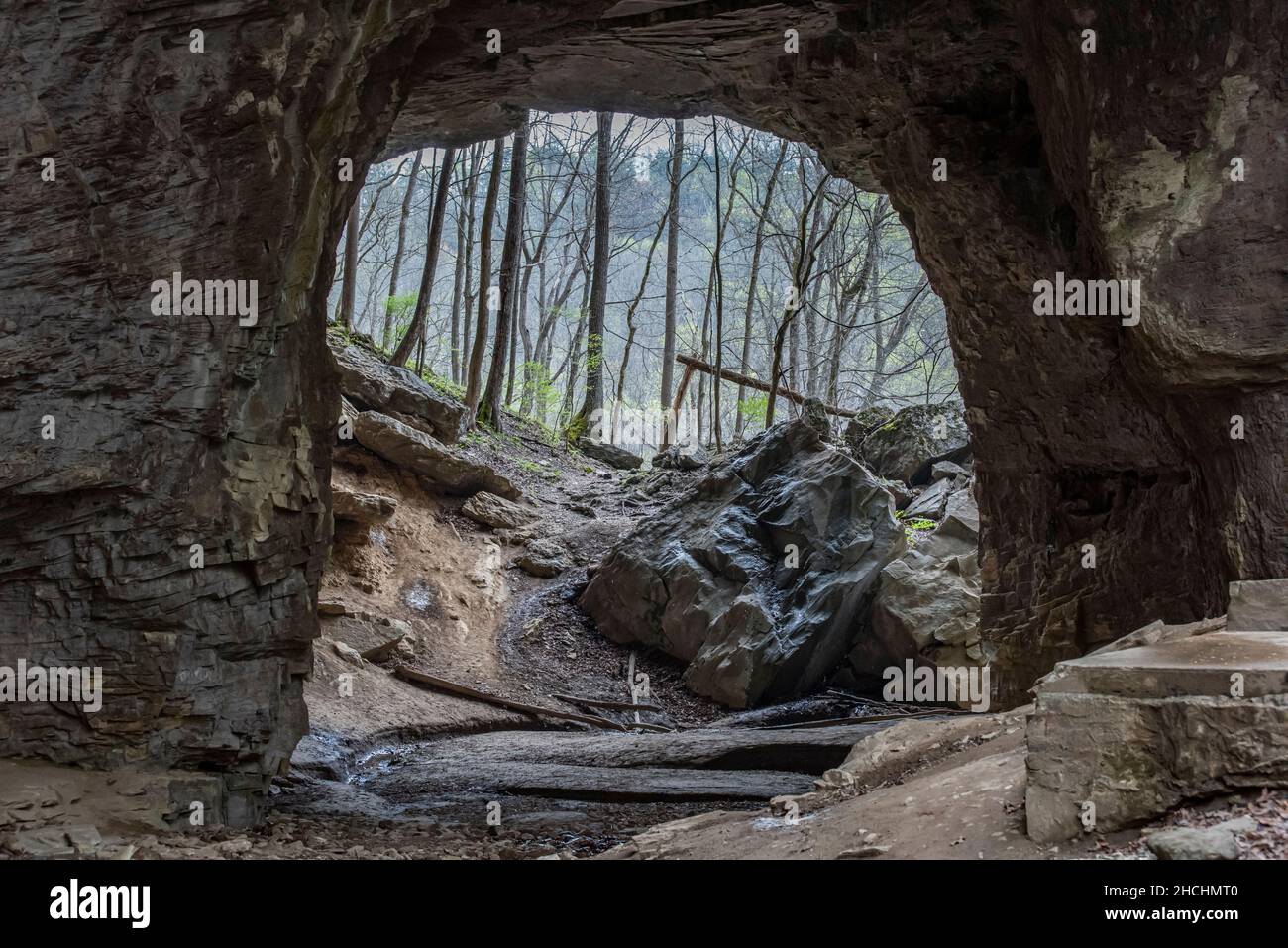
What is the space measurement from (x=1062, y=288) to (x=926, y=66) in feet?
7.88

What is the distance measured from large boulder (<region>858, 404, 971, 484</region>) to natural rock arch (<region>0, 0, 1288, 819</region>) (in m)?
8.28

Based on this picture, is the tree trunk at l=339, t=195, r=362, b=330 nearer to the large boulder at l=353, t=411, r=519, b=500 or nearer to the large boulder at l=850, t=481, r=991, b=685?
the large boulder at l=353, t=411, r=519, b=500

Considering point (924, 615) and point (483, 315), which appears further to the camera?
point (483, 315)

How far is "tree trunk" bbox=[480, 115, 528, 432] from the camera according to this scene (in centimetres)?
1906

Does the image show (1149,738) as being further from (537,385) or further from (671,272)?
(537,385)

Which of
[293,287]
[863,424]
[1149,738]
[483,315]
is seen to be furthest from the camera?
[863,424]

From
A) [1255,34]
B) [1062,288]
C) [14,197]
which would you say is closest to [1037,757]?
[1255,34]

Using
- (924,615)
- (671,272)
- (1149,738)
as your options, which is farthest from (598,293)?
(1149,738)

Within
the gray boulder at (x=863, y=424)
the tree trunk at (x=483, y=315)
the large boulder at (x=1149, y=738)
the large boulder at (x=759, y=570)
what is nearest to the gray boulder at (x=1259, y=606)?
the large boulder at (x=1149, y=738)

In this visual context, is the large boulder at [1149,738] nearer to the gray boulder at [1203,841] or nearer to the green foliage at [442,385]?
the gray boulder at [1203,841]

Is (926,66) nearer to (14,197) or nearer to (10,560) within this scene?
(14,197)

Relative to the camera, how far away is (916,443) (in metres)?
17.9

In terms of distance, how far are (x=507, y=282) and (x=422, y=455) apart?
5.21 m

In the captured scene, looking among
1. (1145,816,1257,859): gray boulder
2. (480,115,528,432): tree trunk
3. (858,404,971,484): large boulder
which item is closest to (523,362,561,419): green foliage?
(480,115,528,432): tree trunk
